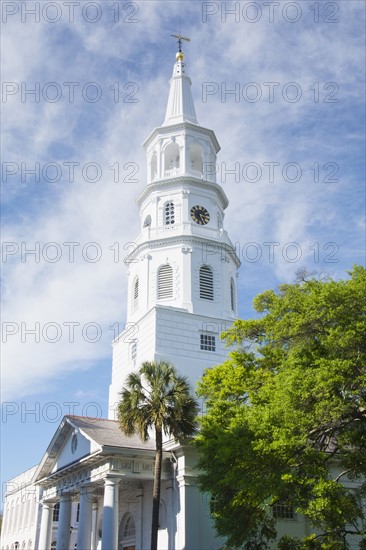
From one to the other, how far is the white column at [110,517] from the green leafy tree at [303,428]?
547cm

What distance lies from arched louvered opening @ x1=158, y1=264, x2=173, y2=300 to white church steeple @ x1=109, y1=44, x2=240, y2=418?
65 millimetres

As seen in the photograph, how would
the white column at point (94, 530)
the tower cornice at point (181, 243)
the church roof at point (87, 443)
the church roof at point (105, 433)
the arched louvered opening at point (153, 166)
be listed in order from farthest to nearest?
the arched louvered opening at point (153, 166)
the tower cornice at point (181, 243)
the white column at point (94, 530)
the church roof at point (105, 433)
the church roof at point (87, 443)

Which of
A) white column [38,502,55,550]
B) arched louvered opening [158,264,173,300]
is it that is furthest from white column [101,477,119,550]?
arched louvered opening [158,264,173,300]

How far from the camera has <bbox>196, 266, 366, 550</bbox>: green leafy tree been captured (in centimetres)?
1959

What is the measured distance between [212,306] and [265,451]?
18.5 m

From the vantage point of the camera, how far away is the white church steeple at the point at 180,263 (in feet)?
119

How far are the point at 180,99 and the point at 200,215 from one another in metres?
10.4

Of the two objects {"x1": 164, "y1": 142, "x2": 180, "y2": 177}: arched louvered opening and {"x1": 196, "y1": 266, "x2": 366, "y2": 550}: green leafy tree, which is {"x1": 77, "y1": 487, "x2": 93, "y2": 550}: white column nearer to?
{"x1": 196, "y1": 266, "x2": 366, "y2": 550}: green leafy tree

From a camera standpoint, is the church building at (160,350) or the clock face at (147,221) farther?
the clock face at (147,221)

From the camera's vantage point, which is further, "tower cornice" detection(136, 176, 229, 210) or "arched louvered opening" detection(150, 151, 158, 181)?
"arched louvered opening" detection(150, 151, 158, 181)

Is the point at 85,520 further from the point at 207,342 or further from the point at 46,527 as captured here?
the point at 207,342

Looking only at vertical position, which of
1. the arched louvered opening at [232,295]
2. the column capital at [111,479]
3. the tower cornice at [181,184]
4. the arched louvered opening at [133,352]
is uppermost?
the tower cornice at [181,184]

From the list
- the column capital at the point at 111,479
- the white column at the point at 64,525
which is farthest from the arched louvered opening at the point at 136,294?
the column capital at the point at 111,479

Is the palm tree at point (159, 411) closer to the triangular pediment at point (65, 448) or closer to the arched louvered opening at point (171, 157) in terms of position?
the triangular pediment at point (65, 448)
